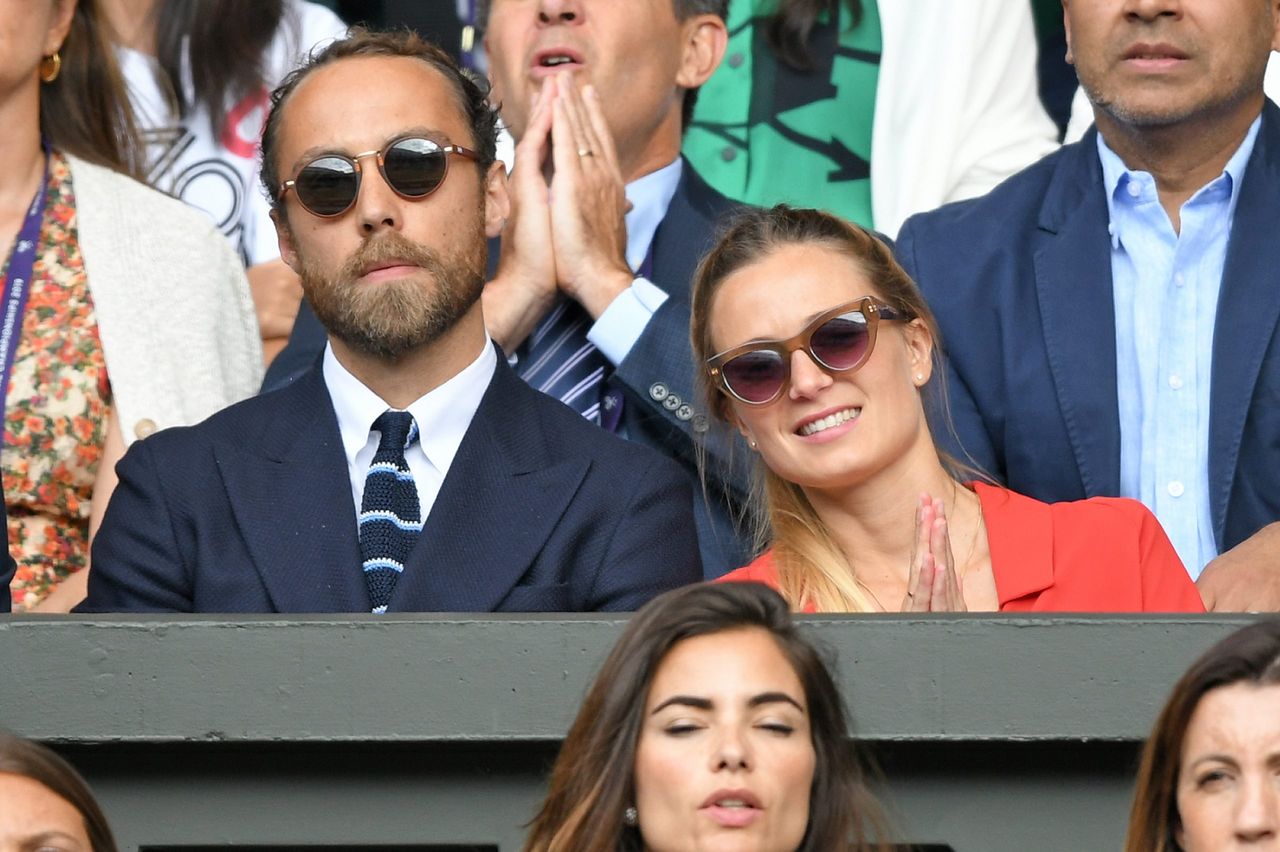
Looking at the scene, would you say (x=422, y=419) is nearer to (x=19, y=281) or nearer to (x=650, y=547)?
(x=650, y=547)

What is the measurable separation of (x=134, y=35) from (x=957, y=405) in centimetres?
212

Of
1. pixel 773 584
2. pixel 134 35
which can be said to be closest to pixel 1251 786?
pixel 773 584

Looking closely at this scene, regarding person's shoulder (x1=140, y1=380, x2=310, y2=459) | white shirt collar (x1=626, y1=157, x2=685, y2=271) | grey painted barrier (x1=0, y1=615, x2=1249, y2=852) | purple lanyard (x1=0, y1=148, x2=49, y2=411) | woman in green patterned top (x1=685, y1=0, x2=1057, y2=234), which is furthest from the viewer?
woman in green patterned top (x1=685, y1=0, x2=1057, y2=234)

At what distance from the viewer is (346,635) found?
134 inches

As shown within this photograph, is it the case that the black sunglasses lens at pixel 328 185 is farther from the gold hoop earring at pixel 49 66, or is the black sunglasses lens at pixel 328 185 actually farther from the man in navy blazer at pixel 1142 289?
the man in navy blazer at pixel 1142 289

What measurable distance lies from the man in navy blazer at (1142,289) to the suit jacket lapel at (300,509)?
3.59 ft

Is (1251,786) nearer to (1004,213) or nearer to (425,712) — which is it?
(425,712)

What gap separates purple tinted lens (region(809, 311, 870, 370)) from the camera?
3.75 metres

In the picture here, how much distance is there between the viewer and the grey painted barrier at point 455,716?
3357mm

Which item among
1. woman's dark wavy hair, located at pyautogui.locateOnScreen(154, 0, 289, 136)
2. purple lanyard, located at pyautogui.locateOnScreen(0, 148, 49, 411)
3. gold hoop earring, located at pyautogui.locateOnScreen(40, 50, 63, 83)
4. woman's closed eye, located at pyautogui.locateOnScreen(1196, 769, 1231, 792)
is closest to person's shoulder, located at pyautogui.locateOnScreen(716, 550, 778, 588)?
woman's closed eye, located at pyautogui.locateOnScreen(1196, 769, 1231, 792)

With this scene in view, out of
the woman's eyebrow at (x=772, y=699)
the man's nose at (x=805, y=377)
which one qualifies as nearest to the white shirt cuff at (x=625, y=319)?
the man's nose at (x=805, y=377)

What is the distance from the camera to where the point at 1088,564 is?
12.2 feet

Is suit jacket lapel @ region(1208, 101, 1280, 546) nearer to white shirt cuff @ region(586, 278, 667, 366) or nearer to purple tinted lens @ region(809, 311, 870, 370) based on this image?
purple tinted lens @ region(809, 311, 870, 370)

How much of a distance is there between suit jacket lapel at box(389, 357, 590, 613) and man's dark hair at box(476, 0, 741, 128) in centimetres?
135
